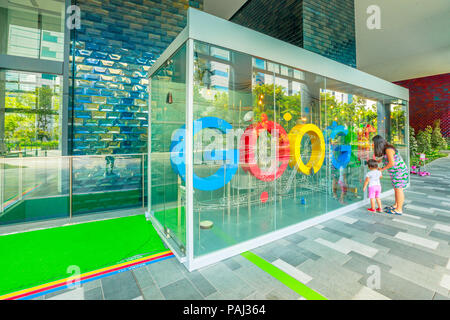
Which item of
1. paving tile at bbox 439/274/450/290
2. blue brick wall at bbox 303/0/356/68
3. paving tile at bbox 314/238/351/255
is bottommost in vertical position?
paving tile at bbox 439/274/450/290

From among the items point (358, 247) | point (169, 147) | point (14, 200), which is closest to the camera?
point (358, 247)

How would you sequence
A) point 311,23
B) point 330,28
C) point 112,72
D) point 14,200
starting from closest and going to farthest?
1. point 14,200
2. point 112,72
3. point 311,23
4. point 330,28

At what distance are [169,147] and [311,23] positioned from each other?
6.28m

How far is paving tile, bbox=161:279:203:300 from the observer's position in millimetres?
2172

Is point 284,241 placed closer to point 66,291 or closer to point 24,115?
point 66,291

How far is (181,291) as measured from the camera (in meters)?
2.27

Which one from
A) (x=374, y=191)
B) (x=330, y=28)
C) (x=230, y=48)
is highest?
(x=330, y=28)

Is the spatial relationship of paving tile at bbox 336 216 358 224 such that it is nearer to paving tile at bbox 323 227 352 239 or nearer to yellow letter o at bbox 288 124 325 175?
paving tile at bbox 323 227 352 239

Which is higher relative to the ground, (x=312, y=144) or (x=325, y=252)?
(x=312, y=144)

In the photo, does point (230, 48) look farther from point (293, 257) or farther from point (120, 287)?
point (120, 287)

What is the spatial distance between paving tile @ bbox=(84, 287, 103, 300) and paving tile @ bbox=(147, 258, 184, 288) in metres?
0.54

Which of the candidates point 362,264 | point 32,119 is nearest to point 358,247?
point 362,264

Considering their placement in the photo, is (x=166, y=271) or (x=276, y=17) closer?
(x=166, y=271)

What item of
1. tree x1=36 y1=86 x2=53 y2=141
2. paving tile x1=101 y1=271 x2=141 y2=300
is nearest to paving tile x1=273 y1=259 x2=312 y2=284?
paving tile x1=101 y1=271 x2=141 y2=300
